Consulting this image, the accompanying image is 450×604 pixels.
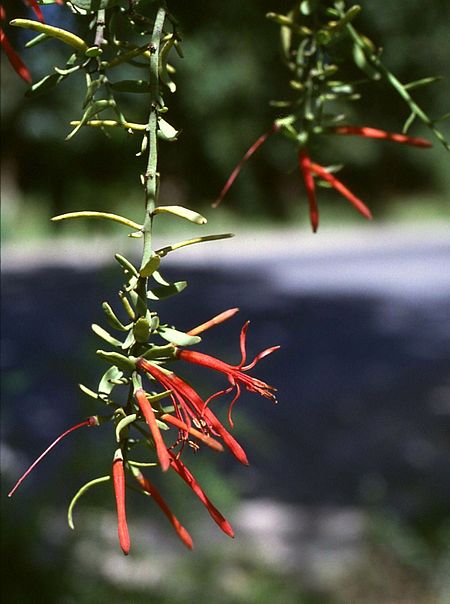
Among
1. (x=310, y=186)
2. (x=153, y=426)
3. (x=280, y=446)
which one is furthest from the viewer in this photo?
(x=280, y=446)

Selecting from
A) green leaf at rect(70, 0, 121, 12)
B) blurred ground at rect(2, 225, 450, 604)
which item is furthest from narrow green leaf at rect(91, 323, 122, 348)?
blurred ground at rect(2, 225, 450, 604)

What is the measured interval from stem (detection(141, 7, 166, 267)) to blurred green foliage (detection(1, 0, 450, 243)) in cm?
10

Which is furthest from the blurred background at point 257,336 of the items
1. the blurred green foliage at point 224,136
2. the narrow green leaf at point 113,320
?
the narrow green leaf at point 113,320

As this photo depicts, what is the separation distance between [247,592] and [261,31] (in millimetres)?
1381

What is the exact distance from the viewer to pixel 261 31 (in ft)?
3.11

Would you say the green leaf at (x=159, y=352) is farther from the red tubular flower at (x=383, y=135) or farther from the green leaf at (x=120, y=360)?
the red tubular flower at (x=383, y=135)

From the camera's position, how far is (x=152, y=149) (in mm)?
273

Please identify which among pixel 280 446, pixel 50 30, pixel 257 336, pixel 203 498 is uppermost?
pixel 50 30

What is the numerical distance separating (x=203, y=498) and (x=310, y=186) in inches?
7.5

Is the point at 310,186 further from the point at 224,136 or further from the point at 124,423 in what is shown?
the point at 224,136

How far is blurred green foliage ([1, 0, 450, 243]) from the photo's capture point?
920 millimetres

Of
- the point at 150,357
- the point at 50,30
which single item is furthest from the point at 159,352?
the point at 50,30

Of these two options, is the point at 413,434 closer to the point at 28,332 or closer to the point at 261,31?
the point at 28,332

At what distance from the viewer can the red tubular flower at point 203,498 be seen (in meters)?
0.26
